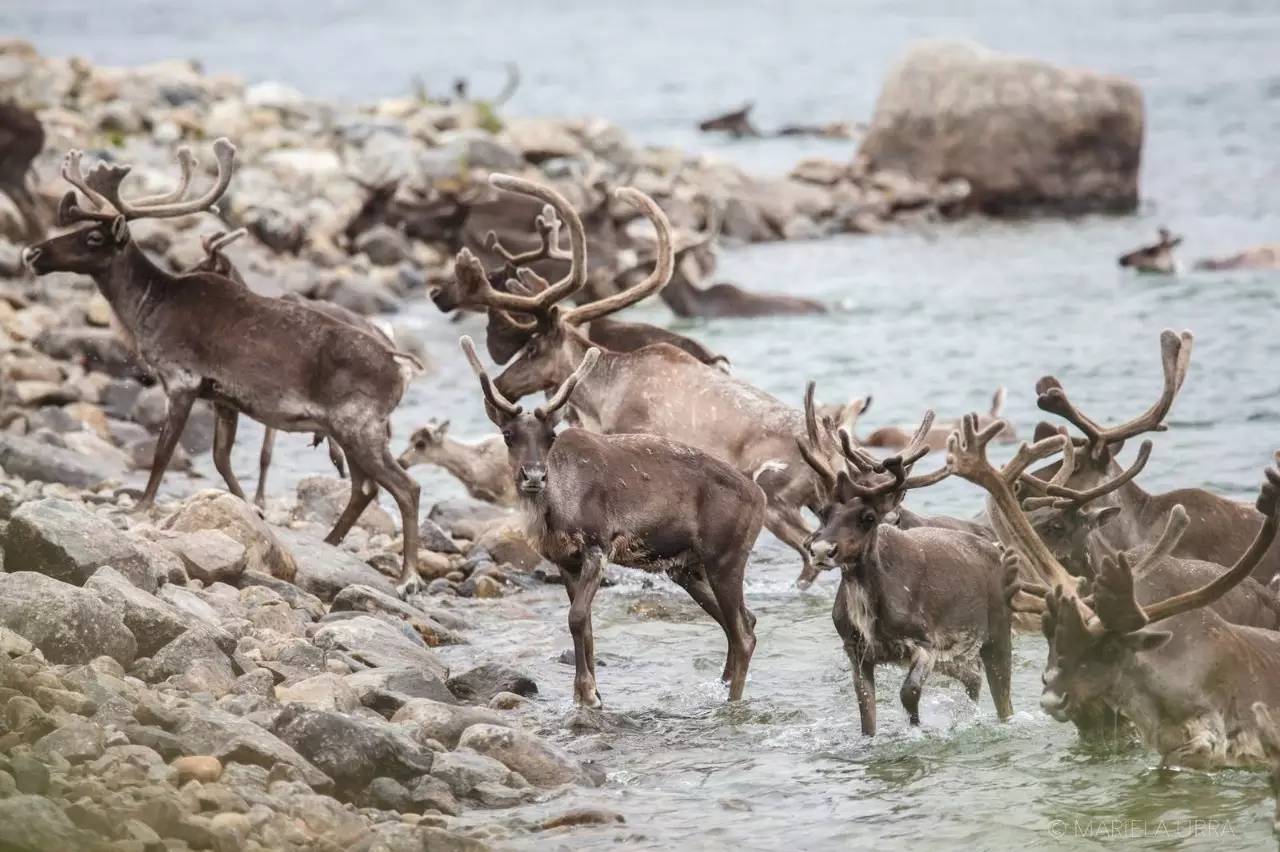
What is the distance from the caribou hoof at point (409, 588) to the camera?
11695 mm

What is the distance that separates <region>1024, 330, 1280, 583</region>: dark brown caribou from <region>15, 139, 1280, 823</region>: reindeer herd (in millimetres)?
16

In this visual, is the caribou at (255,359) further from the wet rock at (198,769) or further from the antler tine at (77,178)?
the wet rock at (198,769)

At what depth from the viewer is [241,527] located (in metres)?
10.9

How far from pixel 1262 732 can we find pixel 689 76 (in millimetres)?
45086

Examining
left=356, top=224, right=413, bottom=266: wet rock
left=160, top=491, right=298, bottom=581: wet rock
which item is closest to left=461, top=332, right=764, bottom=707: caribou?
left=160, top=491, right=298, bottom=581: wet rock

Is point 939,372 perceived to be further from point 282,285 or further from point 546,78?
point 546,78

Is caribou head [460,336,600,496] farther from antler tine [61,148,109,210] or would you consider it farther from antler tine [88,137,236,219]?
antler tine [61,148,109,210]

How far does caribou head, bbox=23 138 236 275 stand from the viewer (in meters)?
12.8

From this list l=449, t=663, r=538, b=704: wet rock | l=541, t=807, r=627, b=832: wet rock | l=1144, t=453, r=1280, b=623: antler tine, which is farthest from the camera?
l=449, t=663, r=538, b=704: wet rock

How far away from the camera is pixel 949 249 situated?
27766 mm

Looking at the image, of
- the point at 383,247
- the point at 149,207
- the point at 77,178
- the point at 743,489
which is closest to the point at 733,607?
the point at 743,489

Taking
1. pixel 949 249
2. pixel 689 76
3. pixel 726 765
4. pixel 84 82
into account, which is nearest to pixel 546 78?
pixel 689 76

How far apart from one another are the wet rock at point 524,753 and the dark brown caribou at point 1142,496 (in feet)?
9.18

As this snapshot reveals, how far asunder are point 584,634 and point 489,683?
62 centimetres
